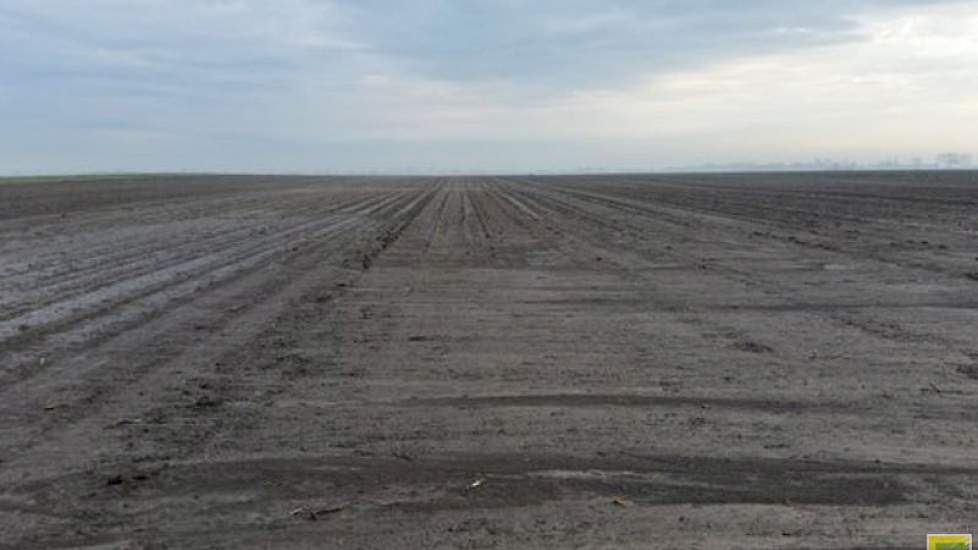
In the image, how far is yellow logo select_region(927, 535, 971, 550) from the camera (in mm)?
4645

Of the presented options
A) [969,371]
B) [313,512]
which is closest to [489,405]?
[313,512]

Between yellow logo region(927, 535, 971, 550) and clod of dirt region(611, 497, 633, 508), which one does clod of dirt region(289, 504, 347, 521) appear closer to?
clod of dirt region(611, 497, 633, 508)

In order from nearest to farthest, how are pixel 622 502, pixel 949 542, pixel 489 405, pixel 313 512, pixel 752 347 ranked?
pixel 949 542 < pixel 313 512 < pixel 622 502 < pixel 489 405 < pixel 752 347

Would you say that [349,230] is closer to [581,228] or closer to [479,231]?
[479,231]

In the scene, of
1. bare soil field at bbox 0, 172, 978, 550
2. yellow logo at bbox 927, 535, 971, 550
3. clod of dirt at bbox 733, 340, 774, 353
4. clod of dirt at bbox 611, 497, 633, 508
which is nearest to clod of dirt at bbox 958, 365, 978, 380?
bare soil field at bbox 0, 172, 978, 550

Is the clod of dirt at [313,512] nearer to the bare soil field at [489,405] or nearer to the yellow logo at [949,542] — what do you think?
the bare soil field at [489,405]

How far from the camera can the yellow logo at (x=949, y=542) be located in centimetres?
464

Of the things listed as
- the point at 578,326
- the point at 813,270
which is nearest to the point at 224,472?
the point at 578,326

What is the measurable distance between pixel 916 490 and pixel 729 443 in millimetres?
1311

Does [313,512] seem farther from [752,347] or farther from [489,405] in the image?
[752,347]

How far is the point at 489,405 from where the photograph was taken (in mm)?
7859

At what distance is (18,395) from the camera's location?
810 centimetres

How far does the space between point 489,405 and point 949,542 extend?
385 cm

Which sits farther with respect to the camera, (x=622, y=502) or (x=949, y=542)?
(x=622, y=502)
